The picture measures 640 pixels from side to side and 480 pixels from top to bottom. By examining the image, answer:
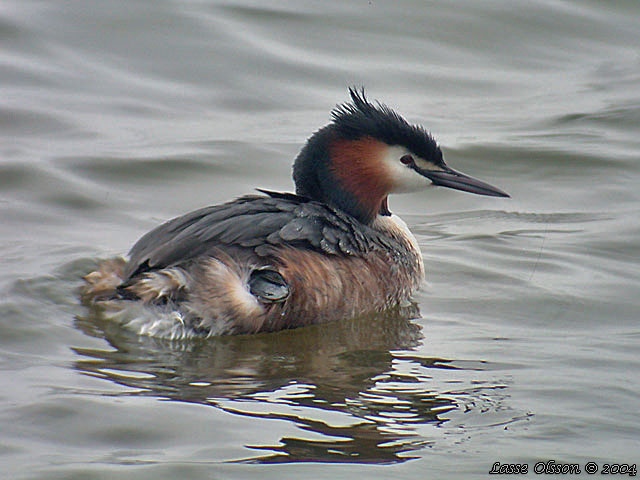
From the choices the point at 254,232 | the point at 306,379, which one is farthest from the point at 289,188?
the point at 306,379

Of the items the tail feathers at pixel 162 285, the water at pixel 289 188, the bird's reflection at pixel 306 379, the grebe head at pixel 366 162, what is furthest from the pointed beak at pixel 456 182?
the tail feathers at pixel 162 285

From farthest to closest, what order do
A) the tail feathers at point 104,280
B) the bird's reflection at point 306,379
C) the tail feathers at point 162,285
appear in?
the tail feathers at point 104,280 → the tail feathers at point 162,285 → the bird's reflection at point 306,379

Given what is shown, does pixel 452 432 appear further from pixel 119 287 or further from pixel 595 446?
pixel 119 287

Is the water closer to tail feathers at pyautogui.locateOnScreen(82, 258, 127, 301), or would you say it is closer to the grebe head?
tail feathers at pyautogui.locateOnScreen(82, 258, 127, 301)

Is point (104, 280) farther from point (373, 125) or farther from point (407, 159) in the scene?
point (407, 159)

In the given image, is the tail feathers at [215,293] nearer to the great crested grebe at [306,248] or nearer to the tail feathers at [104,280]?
the great crested grebe at [306,248]

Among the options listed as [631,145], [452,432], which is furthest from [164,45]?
[452,432]

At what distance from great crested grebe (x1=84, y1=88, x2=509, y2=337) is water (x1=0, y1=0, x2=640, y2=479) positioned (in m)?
0.15

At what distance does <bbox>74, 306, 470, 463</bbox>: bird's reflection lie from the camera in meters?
3.88

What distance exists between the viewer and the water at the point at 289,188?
3906 millimetres

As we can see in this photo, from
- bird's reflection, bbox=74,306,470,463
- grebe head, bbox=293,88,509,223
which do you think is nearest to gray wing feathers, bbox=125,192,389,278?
grebe head, bbox=293,88,509,223

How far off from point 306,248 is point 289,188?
2.31 meters

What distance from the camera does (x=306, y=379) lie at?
4.61 metres

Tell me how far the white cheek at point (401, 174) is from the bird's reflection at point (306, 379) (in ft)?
2.33
